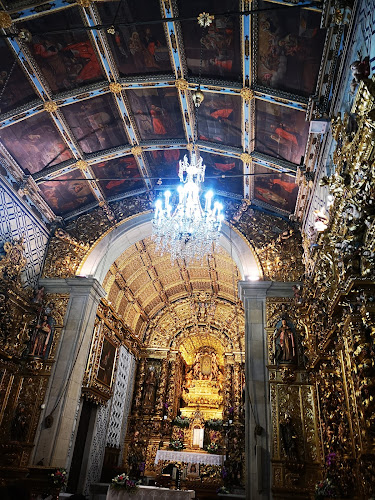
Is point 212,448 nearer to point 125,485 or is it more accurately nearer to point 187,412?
point 187,412

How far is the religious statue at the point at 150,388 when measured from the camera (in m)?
17.0

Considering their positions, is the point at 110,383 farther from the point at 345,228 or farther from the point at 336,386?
the point at 345,228

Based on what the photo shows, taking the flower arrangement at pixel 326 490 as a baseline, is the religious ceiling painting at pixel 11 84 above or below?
above

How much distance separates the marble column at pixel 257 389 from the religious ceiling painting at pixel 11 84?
7.80 meters

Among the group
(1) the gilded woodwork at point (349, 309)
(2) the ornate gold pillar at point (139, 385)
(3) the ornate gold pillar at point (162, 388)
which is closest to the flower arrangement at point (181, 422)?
(3) the ornate gold pillar at point (162, 388)

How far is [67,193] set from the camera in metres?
12.8

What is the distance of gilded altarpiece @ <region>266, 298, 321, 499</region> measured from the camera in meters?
8.86

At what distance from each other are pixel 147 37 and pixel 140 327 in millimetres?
13045

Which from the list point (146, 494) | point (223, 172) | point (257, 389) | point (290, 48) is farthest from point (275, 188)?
point (146, 494)

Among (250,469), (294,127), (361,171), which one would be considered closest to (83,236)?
(294,127)

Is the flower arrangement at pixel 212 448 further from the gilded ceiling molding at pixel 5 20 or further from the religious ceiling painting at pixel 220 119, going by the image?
the gilded ceiling molding at pixel 5 20

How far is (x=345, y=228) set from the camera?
250 inches

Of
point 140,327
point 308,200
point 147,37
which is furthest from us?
point 140,327

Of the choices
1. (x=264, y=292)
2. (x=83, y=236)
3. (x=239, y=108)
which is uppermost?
(x=239, y=108)
